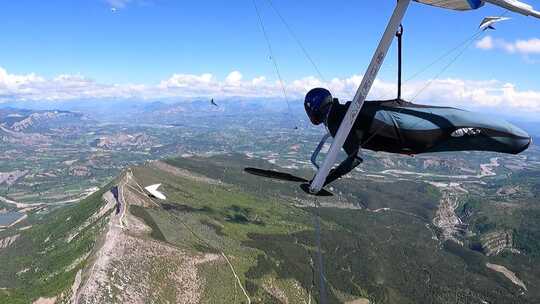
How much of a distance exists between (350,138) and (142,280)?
14508 centimetres

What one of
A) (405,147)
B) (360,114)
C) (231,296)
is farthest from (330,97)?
(231,296)

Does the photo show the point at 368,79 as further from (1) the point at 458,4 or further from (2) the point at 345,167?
(1) the point at 458,4

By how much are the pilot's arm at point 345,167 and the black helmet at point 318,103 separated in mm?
2095

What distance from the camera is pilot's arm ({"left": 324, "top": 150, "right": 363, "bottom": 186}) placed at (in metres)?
13.2

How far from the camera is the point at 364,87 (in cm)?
1241

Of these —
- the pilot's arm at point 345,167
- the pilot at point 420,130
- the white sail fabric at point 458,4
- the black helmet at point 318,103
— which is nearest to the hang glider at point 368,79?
the pilot's arm at point 345,167

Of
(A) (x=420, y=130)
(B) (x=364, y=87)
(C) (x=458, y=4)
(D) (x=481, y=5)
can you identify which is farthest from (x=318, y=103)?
(D) (x=481, y=5)

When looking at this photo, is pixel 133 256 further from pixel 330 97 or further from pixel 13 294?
pixel 330 97

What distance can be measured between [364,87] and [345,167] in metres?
2.35

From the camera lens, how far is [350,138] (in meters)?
13.9

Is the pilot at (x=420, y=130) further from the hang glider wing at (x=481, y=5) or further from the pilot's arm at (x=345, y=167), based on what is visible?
the hang glider wing at (x=481, y=5)

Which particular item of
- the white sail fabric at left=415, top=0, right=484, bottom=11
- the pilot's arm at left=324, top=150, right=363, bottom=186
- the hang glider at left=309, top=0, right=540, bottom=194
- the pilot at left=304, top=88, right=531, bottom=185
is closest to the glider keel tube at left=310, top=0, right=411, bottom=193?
the hang glider at left=309, top=0, right=540, bottom=194

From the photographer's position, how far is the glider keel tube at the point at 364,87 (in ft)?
40.6

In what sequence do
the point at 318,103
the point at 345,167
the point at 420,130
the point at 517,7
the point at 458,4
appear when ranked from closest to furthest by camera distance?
the point at 517,7 → the point at 345,167 → the point at 420,130 → the point at 458,4 → the point at 318,103
